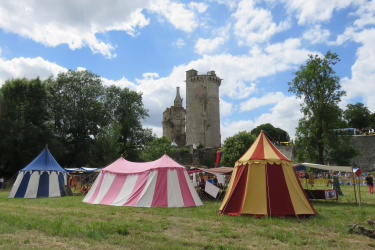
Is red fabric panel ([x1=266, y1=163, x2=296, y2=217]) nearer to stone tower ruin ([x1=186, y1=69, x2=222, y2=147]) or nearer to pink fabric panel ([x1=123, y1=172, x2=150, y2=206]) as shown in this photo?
pink fabric panel ([x1=123, y1=172, x2=150, y2=206])

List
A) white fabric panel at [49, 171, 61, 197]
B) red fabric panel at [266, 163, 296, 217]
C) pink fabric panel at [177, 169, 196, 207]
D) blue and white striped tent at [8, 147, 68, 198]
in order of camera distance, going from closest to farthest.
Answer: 1. red fabric panel at [266, 163, 296, 217]
2. pink fabric panel at [177, 169, 196, 207]
3. blue and white striped tent at [8, 147, 68, 198]
4. white fabric panel at [49, 171, 61, 197]

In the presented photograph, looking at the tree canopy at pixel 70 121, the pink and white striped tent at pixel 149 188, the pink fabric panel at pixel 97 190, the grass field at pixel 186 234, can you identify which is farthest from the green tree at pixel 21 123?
the grass field at pixel 186 234

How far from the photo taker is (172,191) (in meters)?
10.0

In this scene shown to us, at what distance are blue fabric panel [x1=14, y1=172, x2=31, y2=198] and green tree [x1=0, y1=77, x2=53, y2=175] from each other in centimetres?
1152

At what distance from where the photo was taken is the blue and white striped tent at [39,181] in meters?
13.8

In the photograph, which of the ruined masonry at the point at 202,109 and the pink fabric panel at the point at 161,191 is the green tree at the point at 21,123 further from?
the ruined masonry at the point at 202,109

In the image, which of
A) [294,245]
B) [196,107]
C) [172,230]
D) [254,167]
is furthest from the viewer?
[196,107]

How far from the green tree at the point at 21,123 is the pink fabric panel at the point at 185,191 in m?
19.8

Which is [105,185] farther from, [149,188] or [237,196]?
[237,196]

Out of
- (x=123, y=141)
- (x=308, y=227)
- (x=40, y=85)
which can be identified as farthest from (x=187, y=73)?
(x=308, y=227)

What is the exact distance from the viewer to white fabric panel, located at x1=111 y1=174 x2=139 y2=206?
10.1 m

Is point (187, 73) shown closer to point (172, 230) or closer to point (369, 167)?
point (369, 167)

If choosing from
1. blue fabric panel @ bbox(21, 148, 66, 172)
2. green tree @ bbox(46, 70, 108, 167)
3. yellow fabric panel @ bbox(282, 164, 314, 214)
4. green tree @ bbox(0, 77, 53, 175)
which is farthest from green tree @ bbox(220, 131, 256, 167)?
yellow fabric panel @ bbox(282, 164, 314, 214)

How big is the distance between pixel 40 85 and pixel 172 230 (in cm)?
2611
